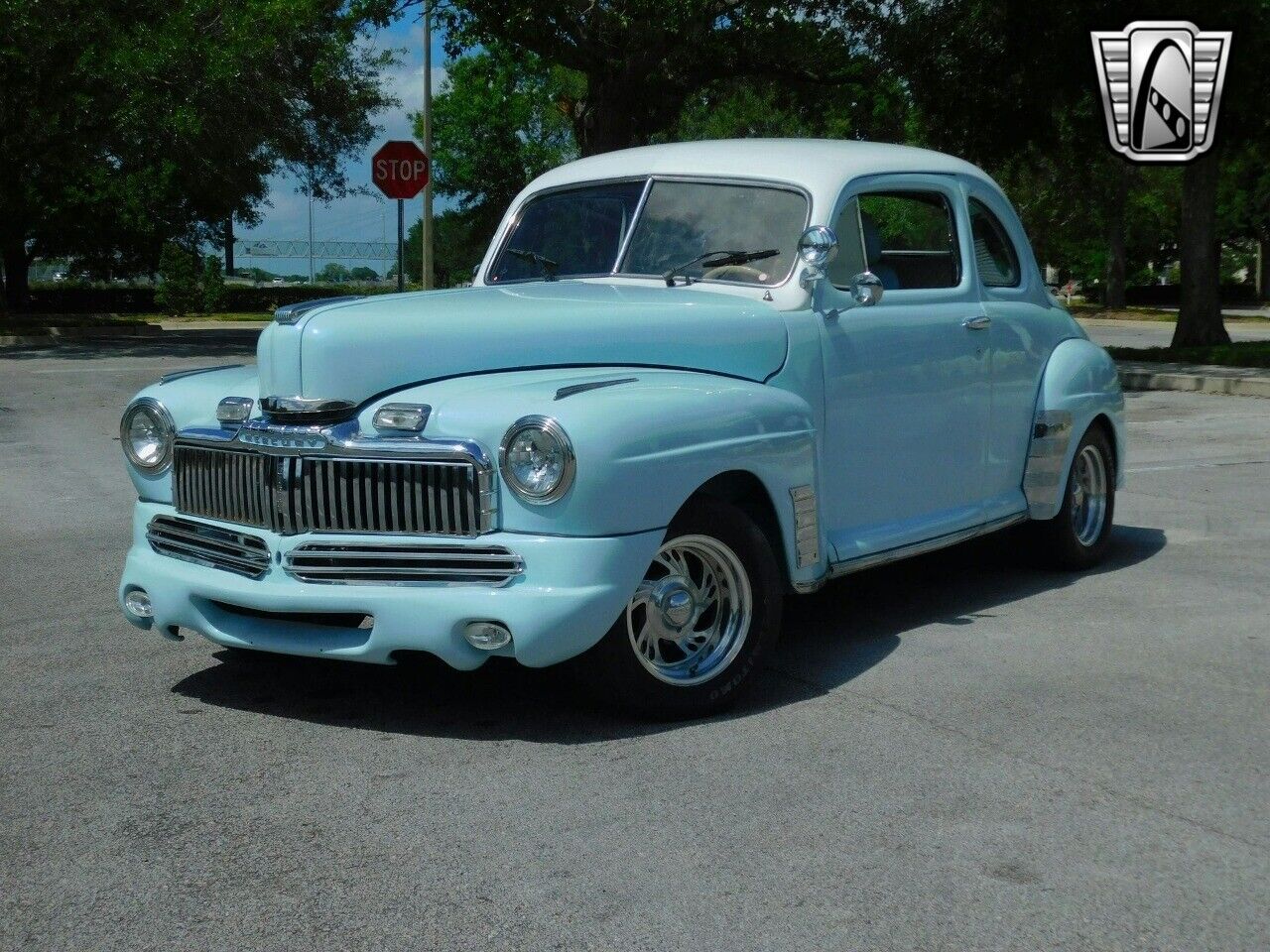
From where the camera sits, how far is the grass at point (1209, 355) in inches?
795

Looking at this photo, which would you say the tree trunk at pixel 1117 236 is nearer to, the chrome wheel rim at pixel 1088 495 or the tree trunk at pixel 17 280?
the tree trunk at pixel 17 280

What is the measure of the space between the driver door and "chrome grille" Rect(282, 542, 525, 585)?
4.95 ft

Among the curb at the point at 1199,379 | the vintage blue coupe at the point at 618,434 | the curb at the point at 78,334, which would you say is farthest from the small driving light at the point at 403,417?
the curb at the point at 78,334

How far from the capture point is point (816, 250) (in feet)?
17.7

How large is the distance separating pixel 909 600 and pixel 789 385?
1630 millimetres

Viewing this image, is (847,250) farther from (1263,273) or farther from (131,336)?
(1263,273)

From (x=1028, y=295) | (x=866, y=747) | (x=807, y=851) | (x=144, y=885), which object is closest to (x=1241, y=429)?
(x=1028, y=295)

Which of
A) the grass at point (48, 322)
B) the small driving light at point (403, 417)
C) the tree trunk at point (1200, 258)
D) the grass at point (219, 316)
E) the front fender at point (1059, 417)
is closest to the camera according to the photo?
the small driving light at point (403, 417)

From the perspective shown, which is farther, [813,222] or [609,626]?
[813,222]

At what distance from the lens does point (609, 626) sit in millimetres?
4516

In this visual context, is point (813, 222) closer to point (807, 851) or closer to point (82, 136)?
point (807, 851)

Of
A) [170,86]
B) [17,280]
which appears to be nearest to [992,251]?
[170,86]

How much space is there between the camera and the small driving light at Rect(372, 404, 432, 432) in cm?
452

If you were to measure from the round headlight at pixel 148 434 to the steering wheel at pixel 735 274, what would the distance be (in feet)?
6.37
